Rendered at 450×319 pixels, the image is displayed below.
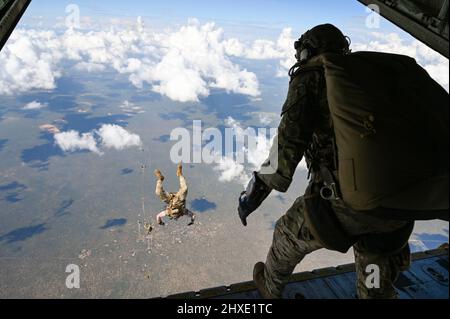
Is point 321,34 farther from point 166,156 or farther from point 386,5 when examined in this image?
point 166,156

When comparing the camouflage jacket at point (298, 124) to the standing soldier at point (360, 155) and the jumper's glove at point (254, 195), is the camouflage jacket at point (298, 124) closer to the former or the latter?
the standing soldier at point (360, 155)

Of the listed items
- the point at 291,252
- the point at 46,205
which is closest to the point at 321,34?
the point at 291,252

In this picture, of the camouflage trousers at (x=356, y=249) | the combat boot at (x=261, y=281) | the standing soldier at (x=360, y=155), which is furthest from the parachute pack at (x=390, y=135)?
the combat boot at (x=261, y=281)

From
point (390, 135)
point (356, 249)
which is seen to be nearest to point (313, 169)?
point (356, 249)

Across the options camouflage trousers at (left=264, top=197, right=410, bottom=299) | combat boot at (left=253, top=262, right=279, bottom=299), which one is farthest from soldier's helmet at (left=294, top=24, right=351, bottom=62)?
combat boot at (left=253, top=262, right=279, bottom=299)

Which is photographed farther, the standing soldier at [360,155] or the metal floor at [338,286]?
the metal floor at [338,286]

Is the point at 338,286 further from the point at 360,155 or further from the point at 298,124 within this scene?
the point at 360,155

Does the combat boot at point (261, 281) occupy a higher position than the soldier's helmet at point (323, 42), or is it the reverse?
the soldier's helmet at point (323, 42)
